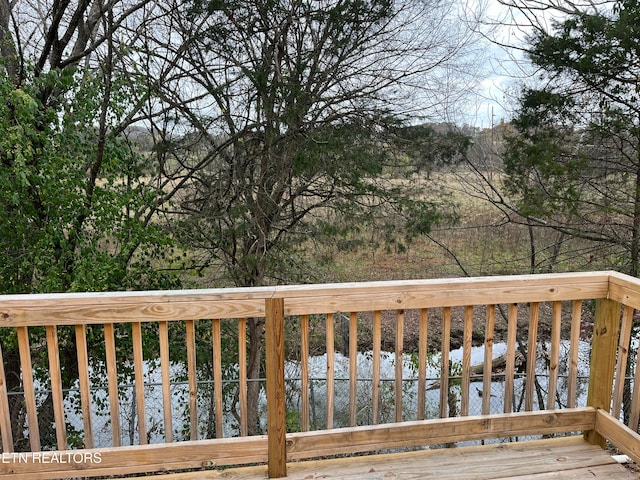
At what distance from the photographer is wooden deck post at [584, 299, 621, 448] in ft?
6.86

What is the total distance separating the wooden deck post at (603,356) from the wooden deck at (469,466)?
181 mm

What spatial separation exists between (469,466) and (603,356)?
75cm

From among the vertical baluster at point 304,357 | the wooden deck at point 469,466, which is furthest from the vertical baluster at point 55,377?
the vertical baluster at point 304,357

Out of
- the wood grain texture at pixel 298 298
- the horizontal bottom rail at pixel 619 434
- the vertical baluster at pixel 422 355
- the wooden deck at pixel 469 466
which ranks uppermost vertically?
the wood grain texture at pixel 298 298

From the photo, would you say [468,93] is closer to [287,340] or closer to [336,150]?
[336,150]

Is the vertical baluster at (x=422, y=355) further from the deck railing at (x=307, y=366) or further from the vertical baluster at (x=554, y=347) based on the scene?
the vertical baluster at (x=554, y=347)

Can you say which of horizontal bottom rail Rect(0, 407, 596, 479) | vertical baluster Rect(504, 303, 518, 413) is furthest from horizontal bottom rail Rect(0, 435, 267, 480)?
vertical baluster Rect(504, 303, 518, 413)

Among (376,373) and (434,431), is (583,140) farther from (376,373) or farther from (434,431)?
(376,373)

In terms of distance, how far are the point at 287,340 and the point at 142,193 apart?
103 inches

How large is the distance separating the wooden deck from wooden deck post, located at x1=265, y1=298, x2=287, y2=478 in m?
0.07

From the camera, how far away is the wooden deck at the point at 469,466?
6.20 ft

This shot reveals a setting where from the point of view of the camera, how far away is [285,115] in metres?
5.80

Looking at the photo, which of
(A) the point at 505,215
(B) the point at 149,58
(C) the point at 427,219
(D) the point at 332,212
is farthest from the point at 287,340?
(B) the point at 149,58

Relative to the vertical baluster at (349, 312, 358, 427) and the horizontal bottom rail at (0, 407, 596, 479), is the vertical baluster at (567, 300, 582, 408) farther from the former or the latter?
the vertical baluster at (349, 312, 358, 427)
